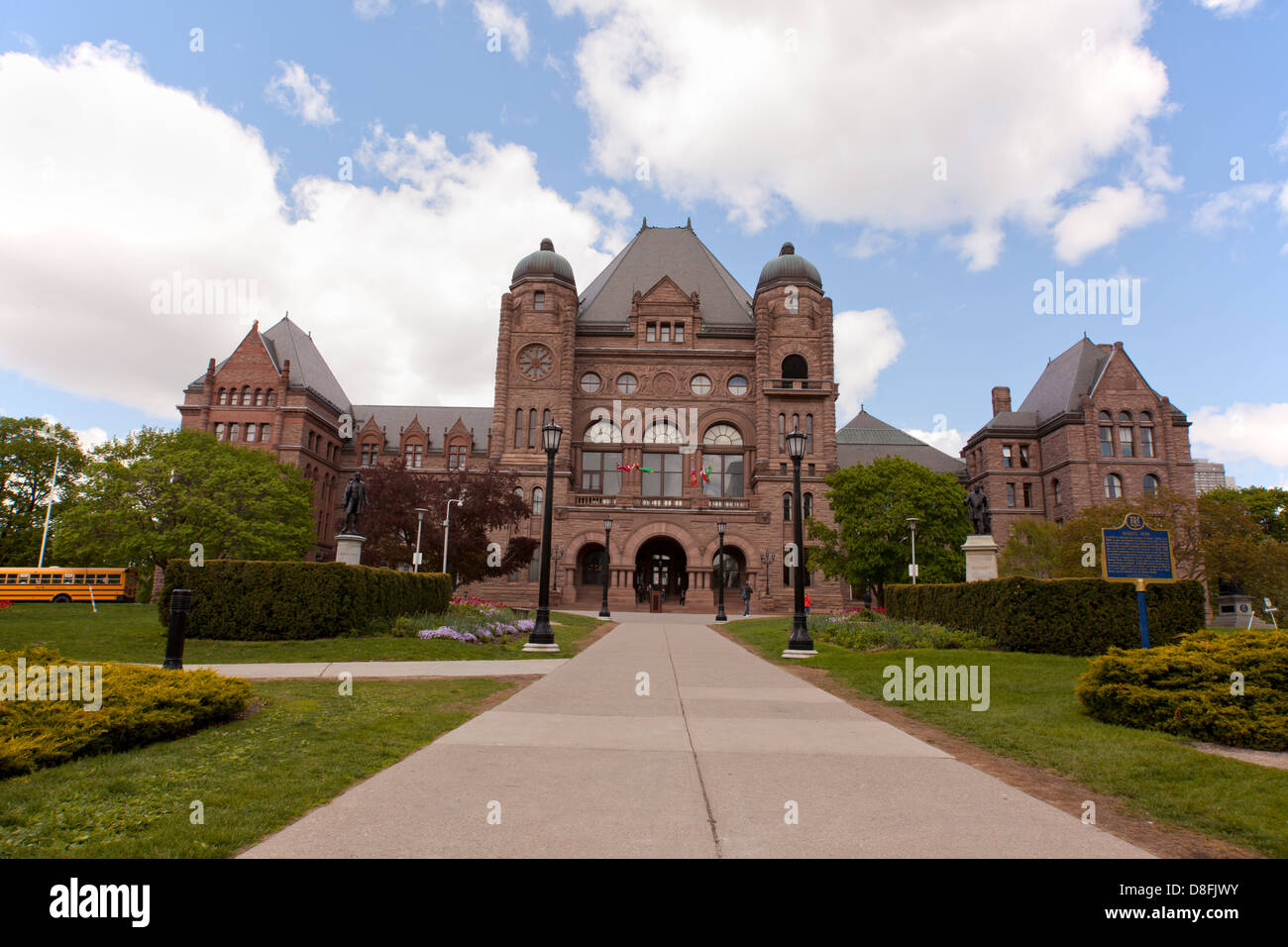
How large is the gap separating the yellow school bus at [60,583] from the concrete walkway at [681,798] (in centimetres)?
5037

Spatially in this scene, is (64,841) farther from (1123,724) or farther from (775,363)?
(775,363)

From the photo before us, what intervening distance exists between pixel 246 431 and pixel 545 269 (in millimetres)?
27866

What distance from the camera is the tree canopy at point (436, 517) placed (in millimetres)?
31188

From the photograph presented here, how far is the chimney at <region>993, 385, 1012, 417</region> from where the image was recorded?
64.2 meters

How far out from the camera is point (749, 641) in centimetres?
2189

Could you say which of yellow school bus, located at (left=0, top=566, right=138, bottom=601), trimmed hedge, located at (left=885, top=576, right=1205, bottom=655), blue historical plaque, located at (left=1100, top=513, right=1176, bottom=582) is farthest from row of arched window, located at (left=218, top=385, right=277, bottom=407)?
blue historical plaque, located at (left=1100, top=513, right=1176, bottom=582)

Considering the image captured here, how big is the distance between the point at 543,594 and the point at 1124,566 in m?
12.4

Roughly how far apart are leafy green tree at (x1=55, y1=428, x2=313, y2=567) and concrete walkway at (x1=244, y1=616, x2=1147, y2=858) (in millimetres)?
38188

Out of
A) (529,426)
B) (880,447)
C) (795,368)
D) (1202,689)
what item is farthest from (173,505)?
(880,447)

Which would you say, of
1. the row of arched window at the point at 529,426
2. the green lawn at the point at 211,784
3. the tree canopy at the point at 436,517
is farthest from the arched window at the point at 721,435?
the green lawn at the point at 211,784

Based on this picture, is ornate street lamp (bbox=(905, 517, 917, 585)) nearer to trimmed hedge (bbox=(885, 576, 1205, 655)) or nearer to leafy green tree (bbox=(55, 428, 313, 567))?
trimmed hedge (bbox=(885, 576, 1205, 655))

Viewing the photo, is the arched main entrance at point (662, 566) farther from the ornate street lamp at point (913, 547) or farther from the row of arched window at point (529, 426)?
the ornate street lamp at point (913, 547)

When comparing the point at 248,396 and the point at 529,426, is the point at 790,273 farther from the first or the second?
the point at 248,396

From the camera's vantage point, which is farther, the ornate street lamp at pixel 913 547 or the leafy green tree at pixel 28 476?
the leafy green tree at pixel 28 476
